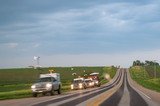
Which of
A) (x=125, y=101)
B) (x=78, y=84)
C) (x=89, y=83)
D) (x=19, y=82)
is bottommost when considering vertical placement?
(x=125, y=101)

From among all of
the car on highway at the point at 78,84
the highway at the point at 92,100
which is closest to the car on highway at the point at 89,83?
the car on highway at the point at 78,84

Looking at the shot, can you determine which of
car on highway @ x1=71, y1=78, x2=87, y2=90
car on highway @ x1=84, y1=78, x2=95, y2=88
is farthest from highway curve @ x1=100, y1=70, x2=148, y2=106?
car on highway @ x1=84, y1=78, x2=95, y2=88

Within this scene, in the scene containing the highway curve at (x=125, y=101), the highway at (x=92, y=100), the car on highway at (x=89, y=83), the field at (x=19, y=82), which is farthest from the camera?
the car on highway at (x=89, y=83)

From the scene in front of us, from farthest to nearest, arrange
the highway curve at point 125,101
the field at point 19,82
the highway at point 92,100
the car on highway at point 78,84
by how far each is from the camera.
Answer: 1. the car on highway at point 78,84
2. the field at point 19,82
3. the highway at point 92,100
4. the highway curve at point 125,101

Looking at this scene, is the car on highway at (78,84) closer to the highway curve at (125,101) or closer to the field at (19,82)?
the field at (19,82)

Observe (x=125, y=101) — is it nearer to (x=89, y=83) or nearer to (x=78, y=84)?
(x=78, y=84)

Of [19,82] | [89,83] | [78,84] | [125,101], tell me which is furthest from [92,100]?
[19,82]

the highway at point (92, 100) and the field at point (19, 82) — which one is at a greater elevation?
the field at point (19, 82)

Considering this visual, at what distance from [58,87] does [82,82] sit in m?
22.3

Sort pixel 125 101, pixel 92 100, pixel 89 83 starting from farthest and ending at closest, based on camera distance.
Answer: pixel 89 83 < pixel 92 100 < pixel 125 101

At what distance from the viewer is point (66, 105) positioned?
2734 centimetres

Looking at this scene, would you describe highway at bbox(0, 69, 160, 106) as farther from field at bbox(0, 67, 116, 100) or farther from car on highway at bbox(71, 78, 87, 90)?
car on highway at bbox(71, 78, 87, 90)

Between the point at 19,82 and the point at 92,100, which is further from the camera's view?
the point at 19,82

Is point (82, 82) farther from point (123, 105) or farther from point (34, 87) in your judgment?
point (123, 105)
